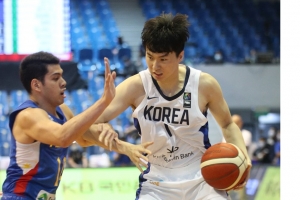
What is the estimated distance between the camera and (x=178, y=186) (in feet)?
13.0

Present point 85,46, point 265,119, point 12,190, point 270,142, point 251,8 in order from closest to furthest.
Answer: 1. point 12,190
2. point 270,142
3. point 85,46
4. point 265,119
5. point 251,8

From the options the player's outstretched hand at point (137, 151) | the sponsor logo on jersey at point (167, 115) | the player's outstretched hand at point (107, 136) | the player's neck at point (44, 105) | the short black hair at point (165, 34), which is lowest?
the player's outstretched hand at point (137, 151)

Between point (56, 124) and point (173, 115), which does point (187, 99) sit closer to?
point (173, 115)

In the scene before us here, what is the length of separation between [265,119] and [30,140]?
15.9m

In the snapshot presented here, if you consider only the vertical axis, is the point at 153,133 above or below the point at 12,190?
above

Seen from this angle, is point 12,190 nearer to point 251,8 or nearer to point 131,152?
point 131,152

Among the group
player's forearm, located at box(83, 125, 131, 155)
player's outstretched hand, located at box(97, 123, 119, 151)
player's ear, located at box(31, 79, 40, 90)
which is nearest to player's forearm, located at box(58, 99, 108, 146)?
player's outstretched hand, located at box(97, 123, 119, 151)

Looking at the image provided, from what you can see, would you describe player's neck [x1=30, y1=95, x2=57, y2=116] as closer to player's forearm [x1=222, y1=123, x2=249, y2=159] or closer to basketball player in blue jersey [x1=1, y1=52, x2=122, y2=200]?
basketball player in blue jersey [x1=1, y1=52, x2=122, y2=200]

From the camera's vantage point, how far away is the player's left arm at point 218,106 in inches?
160

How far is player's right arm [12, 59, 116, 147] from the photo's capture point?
12.0ft

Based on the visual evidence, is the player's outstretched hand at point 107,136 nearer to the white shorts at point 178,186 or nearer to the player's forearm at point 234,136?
the white shorts at point 178,186

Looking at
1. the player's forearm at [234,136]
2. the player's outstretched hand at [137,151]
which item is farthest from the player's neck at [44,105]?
the player's forearm at [234,136]

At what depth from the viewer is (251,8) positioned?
20297 millimetres
